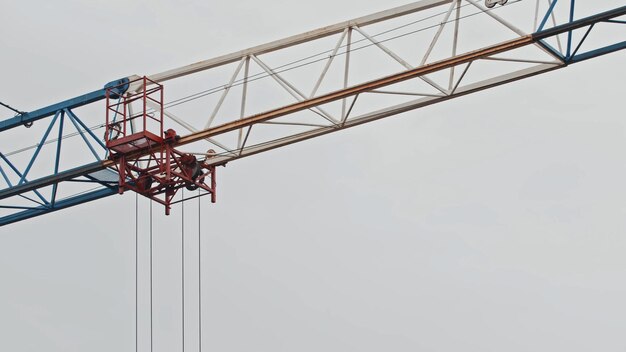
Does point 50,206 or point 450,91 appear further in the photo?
point 50,206

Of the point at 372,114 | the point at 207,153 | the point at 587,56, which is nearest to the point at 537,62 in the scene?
the point at 587,56

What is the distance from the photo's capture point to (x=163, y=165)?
58031 mm

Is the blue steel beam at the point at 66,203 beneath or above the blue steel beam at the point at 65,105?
beneath

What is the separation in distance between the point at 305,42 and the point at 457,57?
225 inches

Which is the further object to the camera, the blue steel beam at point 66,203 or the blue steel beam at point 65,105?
the blue steel beam at point 66,203

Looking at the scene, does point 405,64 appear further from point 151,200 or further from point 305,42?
point 151,200

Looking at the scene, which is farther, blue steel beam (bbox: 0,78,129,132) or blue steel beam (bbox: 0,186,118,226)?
blue steel beam (bbox: 0,186,118,226)

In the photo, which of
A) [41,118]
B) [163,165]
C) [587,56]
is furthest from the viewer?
[41,118]

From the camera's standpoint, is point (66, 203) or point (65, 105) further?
point (66, 203)

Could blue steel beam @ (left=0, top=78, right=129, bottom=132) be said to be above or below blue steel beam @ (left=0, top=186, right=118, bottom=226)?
above

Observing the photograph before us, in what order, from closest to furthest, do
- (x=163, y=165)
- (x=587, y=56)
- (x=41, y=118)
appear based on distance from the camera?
(x=587, y=56) < (x=163, y=165) < (x=41, y=118)

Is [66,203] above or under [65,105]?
under

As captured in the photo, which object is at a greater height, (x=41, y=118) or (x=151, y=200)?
(x=41, y=118)

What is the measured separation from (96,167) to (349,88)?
954cm
